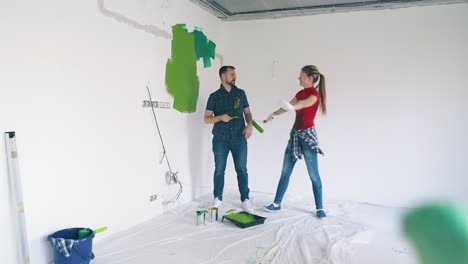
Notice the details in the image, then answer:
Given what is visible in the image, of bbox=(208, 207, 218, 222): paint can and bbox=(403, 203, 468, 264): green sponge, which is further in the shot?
bbox=(208, 207, 218, 222): paint can

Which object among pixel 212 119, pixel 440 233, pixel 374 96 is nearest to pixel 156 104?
pixel 212 119

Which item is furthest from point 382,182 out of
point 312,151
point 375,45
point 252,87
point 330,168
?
point 252,87

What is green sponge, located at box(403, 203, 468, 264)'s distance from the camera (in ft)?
1.20

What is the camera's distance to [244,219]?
104 inches

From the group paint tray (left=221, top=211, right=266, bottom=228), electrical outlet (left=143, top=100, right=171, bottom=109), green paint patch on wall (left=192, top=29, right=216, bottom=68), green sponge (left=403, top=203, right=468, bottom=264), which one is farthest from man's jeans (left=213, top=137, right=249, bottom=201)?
green sponge (left=403, top=203, right=468, bottom=264)

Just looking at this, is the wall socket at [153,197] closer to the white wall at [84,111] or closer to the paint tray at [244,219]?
the white wall at [84,111]

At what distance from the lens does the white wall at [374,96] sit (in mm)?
3148

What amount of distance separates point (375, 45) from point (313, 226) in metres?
1.96

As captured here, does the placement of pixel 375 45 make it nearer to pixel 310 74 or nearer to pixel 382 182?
pixel 310 74

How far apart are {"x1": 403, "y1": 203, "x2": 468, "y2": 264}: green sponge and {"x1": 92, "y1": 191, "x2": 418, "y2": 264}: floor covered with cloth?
5.25 ft

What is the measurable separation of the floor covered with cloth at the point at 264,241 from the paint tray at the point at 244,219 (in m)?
0.04

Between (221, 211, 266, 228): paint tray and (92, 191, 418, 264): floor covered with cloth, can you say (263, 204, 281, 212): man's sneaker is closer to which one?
(92, 191, 418, 264): floor covered with cloth

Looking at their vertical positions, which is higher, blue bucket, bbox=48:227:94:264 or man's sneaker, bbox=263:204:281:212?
blue bucket, bbox=48:227:94:264

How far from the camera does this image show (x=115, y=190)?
236 centimetres
